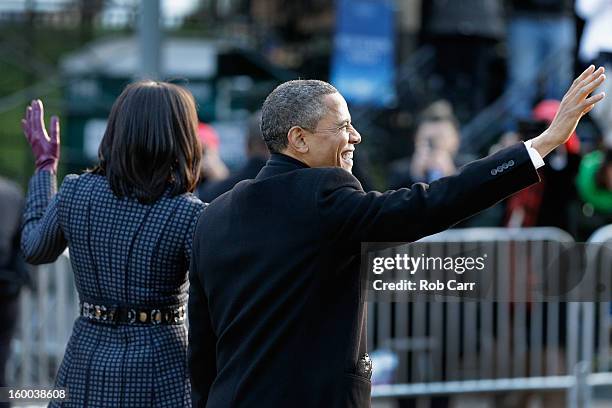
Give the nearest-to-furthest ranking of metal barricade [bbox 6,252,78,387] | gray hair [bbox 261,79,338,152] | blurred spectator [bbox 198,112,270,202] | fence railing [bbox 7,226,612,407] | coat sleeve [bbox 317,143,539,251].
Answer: coat sleeve [bbox 317,143,539,251] < gray hair [bbox 261,79,338,152] < blurred spectator [bbox 198,112,270,202] < metal barricade [bbox 6,252,78,387] < fence railing [bbox 7,226,612,407]

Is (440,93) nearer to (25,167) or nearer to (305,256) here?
(25,167)

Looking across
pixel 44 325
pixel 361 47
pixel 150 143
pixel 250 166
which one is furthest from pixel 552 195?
pixel 150 143

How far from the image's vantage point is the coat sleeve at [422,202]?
312 centimetres

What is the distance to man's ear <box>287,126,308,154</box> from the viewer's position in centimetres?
333

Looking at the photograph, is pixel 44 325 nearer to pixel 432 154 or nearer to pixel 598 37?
pixel 432 154

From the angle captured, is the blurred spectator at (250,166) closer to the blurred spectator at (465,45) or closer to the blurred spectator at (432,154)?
the blurred spectator at (432,154)

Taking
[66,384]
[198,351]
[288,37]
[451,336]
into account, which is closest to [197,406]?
[198,351]

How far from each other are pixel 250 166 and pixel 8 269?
1528mm

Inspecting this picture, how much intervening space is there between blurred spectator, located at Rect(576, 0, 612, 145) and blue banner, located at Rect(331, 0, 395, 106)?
4.03 m

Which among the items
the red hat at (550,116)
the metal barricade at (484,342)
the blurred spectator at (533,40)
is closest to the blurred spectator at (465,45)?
the blurred spectator at (533,40)

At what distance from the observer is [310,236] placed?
323 centimetres

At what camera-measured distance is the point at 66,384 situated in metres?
3.97

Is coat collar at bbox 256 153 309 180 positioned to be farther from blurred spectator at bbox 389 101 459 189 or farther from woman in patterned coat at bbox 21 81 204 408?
blurred spectator at bbox 389 101 459 189

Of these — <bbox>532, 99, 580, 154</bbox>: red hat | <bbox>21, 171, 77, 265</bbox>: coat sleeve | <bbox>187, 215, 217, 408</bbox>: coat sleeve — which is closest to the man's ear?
<bbox>187, 215, 217, 408</bbox>: coat sleeve
